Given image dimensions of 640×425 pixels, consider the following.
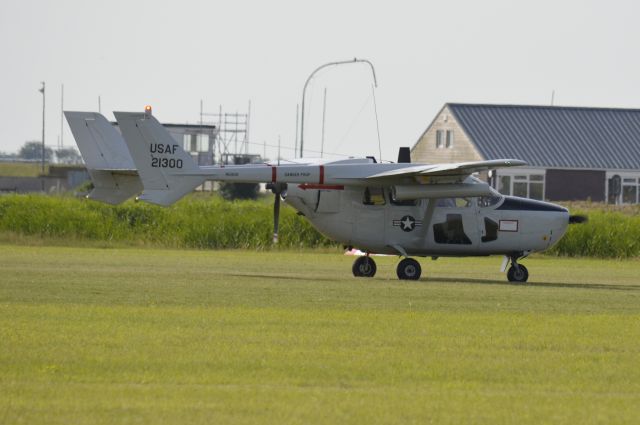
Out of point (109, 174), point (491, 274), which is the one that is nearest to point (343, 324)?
point (109, 174)

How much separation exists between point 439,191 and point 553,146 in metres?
48.5

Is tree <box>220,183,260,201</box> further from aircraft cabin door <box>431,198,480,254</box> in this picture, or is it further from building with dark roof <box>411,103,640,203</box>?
aircraft cabin door <box>431,198,480,254</box>

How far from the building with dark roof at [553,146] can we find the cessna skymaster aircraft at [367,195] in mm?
43300

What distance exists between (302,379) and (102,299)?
781 centimetres

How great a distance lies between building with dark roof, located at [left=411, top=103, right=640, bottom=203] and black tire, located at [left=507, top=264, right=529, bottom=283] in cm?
4320

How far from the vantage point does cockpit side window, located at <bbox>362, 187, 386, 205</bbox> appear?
2766cm

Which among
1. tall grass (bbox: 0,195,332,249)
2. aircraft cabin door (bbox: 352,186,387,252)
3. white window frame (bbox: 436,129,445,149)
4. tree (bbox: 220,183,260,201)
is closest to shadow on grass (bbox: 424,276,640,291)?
aircraft cabin door (bbox: 352,186,387,252)

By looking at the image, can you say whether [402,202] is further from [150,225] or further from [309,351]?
[150,225]

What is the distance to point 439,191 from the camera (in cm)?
2706

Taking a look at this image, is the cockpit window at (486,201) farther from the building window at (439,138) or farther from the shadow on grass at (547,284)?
the building window at (439,138)

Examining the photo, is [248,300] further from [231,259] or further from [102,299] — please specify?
[231,259]

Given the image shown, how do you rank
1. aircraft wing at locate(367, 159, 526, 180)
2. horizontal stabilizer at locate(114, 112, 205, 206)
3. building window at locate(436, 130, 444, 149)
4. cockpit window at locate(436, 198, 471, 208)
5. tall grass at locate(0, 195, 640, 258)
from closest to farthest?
aircraft wing at locate(367, 159, 526, 180), horizontal stabilizer at locate(114, 112, 205, 206), cockpit window at locate(436, 198, 471, 208), tall grass at locate(0, 195, 640, 258), building window at locate(436, 130, 444, 149)

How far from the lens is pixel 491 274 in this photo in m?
31.5

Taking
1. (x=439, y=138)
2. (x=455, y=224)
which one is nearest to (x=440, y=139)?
(x=439, y=138)
